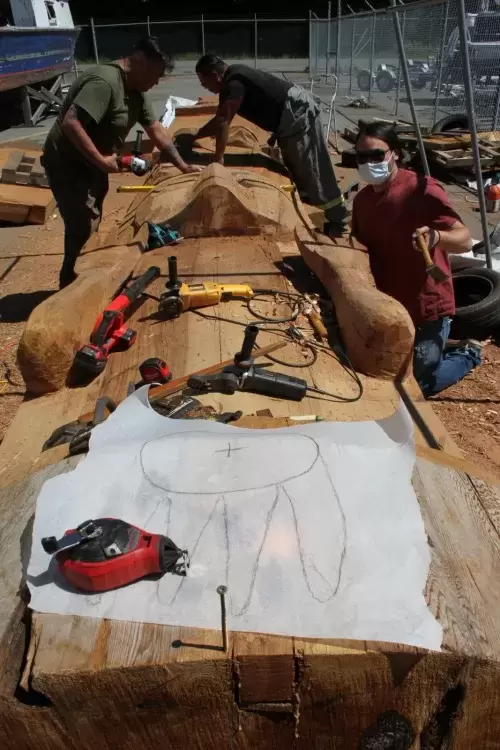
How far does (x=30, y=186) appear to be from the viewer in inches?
375

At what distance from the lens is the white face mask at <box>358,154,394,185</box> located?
4090 millimetres

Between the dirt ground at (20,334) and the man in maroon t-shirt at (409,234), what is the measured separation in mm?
482

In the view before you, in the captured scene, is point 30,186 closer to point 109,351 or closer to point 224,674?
point 109,351

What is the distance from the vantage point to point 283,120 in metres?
6.92

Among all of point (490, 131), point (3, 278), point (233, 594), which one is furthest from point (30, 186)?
point (233, 594)

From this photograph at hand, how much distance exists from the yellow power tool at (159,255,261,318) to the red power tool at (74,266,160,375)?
21 cm

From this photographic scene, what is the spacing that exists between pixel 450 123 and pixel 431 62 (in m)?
2.01

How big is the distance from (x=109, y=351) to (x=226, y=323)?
0.64m

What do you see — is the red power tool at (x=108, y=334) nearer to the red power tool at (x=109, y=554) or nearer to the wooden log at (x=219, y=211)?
the wooden log at (x=219, y=211)

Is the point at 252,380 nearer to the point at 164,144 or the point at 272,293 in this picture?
the point at 272,293

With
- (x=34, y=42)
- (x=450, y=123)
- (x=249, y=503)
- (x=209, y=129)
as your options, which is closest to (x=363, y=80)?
(x=450, y=123)

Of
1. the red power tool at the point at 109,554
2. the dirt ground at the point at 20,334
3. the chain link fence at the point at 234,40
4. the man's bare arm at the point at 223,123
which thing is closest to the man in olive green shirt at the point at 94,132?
the dirt ground at the point at 20,334

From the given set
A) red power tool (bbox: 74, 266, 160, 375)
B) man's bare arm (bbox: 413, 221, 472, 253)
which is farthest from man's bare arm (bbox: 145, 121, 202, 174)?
A: man's bare arm (bbox: 413, 221, 472, 253)

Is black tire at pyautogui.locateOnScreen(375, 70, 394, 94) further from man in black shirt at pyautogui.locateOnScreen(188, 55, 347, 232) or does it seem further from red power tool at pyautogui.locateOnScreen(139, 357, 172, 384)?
red power tool at pyautogui.locateOnScreen(139, 357, 172, 384)
